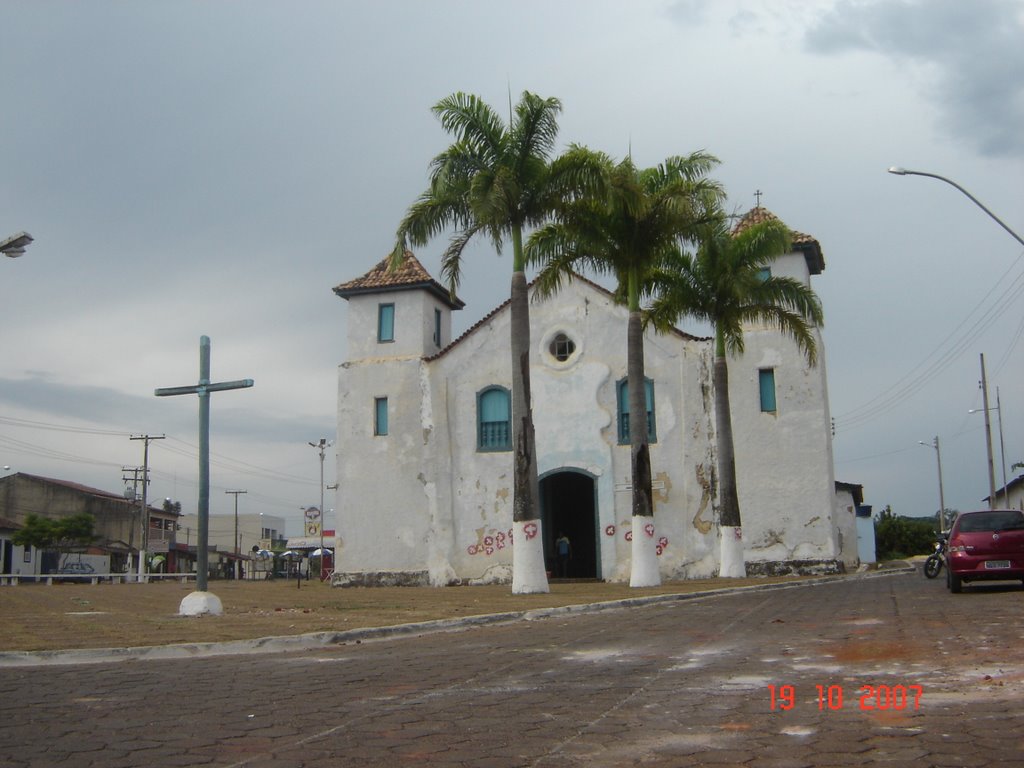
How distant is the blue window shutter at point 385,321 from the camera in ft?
115

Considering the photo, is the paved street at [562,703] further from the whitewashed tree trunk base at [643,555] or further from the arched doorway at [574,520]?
the arched doorway at [574,520]

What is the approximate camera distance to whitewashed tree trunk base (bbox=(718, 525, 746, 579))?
89.0 ft

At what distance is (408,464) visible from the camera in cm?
3372

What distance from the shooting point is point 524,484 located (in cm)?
2245

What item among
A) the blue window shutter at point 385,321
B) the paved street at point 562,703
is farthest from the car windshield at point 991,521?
the blue window shutter at point 385,321

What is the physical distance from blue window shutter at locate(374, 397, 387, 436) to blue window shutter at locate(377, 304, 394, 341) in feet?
6.95

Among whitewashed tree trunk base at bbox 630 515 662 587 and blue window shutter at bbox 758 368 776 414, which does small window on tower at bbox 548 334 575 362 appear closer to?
blue window shutter at bbox 758 368 776 414

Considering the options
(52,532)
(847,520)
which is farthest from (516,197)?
(52,532)

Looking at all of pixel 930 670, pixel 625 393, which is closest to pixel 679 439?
pixel 625 393

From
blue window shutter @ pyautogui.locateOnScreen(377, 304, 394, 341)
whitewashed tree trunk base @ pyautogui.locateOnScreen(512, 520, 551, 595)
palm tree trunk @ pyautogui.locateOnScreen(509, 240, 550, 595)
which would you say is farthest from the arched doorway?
whitewashed tree trunk base @ pyautogui.locateOnScreen(512, 520, 551, 595)

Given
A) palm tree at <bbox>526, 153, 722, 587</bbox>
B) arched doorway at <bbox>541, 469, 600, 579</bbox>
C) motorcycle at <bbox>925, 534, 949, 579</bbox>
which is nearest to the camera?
palm tree at <bbox>526, 153, 722, 587</bbox>

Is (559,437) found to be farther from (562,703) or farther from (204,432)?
(562,703)

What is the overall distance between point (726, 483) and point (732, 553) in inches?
75.1

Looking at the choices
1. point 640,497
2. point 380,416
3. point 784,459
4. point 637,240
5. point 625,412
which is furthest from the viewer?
point 380,416
